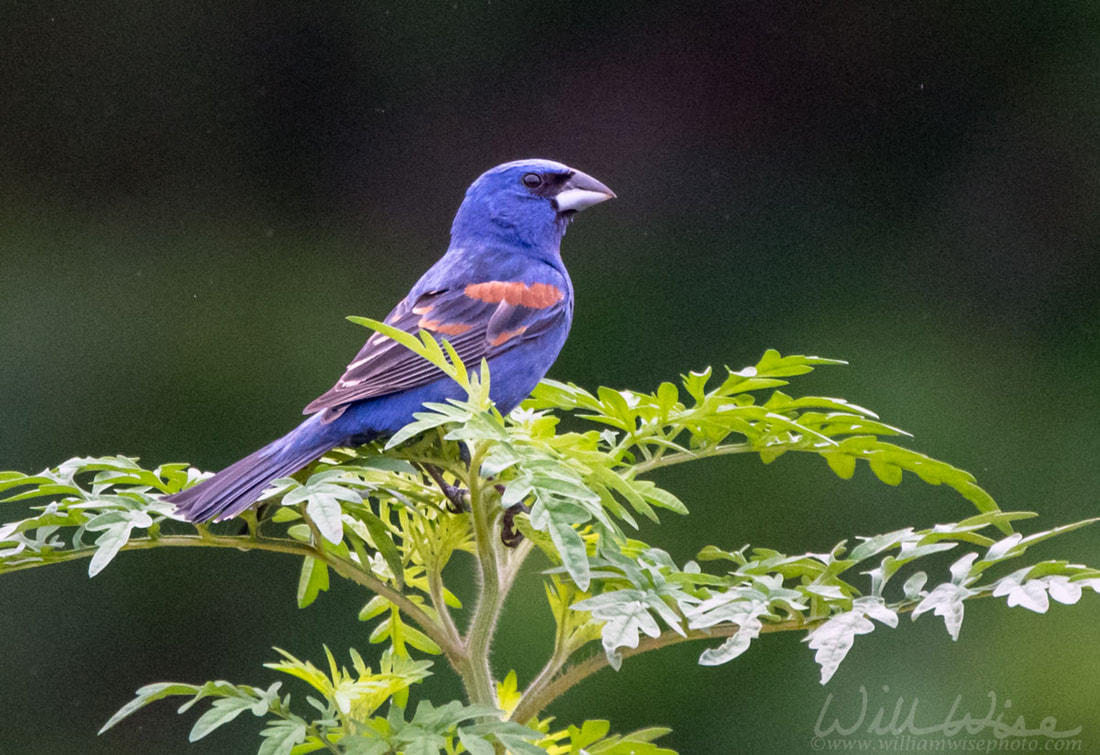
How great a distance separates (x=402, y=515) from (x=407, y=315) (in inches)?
25.7

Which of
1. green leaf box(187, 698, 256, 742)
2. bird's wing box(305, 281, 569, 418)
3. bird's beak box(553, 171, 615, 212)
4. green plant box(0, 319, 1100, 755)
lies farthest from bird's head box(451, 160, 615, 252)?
green leaf box(187, 698, 256, 742)

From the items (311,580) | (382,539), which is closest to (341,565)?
(382,539)

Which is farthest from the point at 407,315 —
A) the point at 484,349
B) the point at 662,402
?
the point at 662,402

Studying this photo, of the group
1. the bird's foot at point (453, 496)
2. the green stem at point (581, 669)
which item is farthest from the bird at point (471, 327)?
the green stem at point (581, 669)

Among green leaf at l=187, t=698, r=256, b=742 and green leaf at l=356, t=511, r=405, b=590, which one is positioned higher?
green leaf at l=356, t=511, r=405, b=590

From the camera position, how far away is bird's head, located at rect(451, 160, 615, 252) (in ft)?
6.70

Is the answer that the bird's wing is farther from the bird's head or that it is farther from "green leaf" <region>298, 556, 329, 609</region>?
"green leaf" <region>298, 556, 329, 609</region>

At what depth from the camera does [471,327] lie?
1705 mm

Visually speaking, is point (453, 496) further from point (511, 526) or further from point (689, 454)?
point (689, 454)

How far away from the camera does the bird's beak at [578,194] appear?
2.06m

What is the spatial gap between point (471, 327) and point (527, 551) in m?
0.64

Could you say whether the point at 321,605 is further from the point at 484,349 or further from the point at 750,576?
the point at 750,576

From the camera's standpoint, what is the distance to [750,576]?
939 millimetres

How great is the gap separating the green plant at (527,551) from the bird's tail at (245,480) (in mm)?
24
